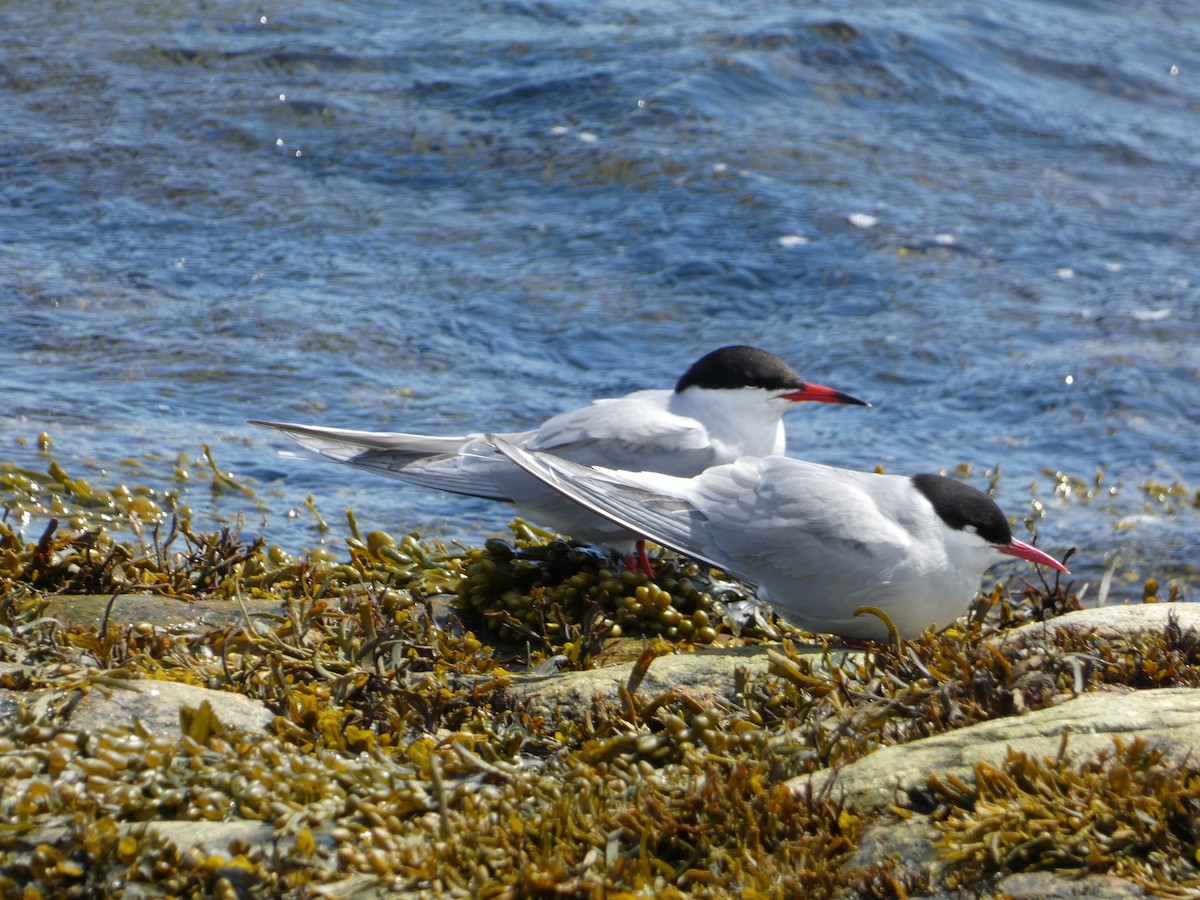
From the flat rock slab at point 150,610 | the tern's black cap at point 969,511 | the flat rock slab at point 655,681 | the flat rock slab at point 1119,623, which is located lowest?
the flat rock slab at point 150,610

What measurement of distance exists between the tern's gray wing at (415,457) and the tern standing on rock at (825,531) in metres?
0.51

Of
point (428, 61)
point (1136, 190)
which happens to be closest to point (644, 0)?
point (428, 61)

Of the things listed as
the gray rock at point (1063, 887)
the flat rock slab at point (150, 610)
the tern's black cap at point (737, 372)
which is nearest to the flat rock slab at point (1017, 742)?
the gray rock at point (1063, 887)

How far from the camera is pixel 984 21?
1180 centimetres

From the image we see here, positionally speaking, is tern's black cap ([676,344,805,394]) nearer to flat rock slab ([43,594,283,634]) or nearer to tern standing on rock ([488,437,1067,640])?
tern standing on rock ([488,437,1067,640])

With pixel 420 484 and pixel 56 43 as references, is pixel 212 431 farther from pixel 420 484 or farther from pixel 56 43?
pixel 56 43

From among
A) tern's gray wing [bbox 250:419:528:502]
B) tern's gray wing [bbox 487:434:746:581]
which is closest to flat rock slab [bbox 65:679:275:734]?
tern's gray wing [bbox 487:434:746:581]

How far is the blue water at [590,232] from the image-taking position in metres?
6.25

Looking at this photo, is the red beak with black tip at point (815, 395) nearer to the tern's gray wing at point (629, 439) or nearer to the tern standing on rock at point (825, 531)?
the tern's gray wing at point (629, 439)

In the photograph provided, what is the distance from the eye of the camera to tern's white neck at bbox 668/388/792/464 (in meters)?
4.70

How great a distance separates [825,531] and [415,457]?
1515 mm

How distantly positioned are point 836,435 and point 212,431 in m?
2.90

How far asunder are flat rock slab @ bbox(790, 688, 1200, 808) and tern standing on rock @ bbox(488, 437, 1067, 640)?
92 cm

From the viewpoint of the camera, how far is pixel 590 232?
839cm
